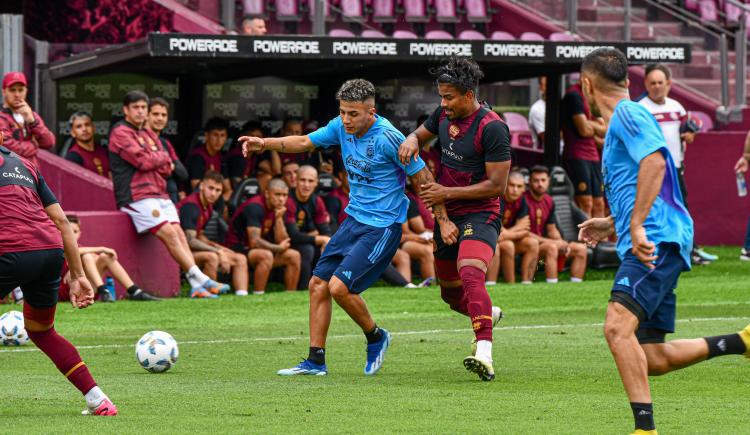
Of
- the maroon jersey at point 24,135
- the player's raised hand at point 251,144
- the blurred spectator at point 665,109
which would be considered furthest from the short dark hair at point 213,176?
the player's raised hand at point 251,144

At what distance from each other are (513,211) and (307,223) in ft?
8.17

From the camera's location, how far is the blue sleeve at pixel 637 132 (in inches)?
274

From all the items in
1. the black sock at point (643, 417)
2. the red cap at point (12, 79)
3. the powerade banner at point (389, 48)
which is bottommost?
the black sock at point (643, 417)

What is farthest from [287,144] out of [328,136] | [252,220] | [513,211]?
[513,211]

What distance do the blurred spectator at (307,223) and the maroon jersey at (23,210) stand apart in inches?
346

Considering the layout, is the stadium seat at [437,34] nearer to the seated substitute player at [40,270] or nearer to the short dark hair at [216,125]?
the short dark hair at [216,125]

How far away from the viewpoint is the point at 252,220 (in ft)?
54.9

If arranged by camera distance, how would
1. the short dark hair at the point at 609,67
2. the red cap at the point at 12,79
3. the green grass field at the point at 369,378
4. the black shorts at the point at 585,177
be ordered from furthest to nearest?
the black shorts at the point at 585,177 → the red cap at the point at 12,79 → the green grass field at the point at 369,378 → the short dark hair at the point at 609,67

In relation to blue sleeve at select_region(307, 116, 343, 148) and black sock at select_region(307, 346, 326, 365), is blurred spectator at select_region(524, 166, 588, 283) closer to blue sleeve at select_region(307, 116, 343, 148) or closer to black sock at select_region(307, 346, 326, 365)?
blue sleeve at select_region(307, 116, 343, 148)

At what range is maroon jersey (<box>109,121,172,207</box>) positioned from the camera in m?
15.8

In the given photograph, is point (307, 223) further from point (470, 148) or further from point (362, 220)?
point (470, 148)

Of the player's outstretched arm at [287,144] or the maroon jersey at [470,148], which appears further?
the player's outstretched arm at [287,144]

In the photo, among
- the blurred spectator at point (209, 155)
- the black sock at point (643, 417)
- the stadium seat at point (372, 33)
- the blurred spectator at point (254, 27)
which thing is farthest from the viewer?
the stadium seat at point (372, 33)

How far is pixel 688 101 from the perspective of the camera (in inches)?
935
